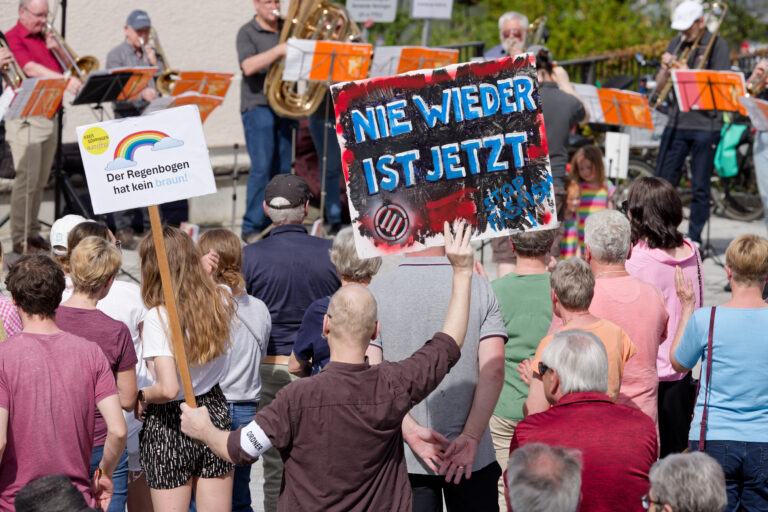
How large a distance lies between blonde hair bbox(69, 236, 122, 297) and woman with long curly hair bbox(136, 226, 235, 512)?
0.20 metres

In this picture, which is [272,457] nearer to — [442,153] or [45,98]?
[442,153]

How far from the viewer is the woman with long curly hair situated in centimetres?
404

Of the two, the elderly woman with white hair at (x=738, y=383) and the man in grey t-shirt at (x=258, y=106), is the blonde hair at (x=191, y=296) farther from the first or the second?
the man in grey t-shirt at (x=258, y=106)

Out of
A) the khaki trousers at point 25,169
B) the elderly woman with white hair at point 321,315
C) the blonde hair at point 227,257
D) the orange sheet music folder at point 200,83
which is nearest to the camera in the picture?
the elderly woman with white hair at point 321,315

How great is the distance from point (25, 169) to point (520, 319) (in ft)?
18.6

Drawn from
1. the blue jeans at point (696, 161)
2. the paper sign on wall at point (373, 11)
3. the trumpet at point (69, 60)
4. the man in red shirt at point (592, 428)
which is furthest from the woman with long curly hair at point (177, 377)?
the paper sign on wall at point (373, 11)

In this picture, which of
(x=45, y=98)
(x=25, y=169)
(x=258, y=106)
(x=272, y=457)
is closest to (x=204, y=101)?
(x=258, y=106)

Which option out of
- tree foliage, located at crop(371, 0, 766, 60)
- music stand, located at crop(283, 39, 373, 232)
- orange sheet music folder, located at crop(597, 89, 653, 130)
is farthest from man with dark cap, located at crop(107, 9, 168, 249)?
tree foliage, located at crop(371, 0, 766, 60)

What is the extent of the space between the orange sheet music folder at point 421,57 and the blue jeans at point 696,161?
2230 mm

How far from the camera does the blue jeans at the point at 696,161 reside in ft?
31.0

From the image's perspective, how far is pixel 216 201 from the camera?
11.1 meters

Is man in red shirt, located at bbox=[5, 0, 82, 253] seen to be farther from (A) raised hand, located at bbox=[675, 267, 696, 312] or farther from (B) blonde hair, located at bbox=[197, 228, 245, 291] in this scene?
(A) raised hand, located at bbox=[675, 267, 696, 312]

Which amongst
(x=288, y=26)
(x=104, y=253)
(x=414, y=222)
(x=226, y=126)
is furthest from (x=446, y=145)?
(x=226, y=126)

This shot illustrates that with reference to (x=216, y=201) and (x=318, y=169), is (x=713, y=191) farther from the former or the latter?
(x=216, y=201)
